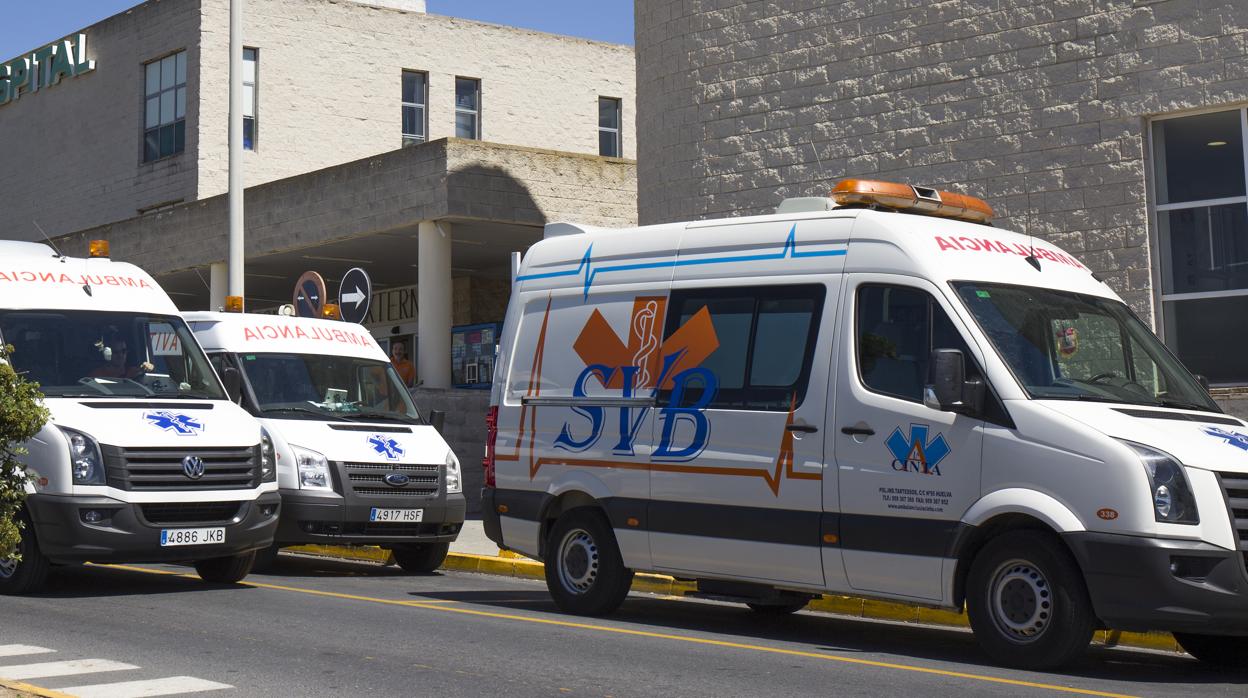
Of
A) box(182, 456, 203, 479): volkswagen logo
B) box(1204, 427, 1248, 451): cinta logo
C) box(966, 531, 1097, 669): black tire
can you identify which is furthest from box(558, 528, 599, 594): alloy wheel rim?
box(1204, 427, 1248, 451): cinta logo

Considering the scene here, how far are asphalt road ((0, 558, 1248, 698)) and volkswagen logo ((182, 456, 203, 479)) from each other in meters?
0.93

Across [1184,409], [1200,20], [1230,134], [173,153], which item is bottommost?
[1184,409]

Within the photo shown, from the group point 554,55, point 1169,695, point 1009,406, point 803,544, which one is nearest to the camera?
point 1169,695

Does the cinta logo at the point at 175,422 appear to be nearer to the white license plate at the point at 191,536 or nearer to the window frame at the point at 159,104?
the white license plate at the point at 191,536

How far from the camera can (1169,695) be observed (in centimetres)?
806

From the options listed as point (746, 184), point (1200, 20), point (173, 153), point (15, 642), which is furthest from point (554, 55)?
point (15, 642)

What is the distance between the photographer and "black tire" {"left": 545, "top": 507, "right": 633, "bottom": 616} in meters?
11.1

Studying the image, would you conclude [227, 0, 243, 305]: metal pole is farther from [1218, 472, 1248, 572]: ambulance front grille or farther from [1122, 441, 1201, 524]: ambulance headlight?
[1218, 472, 1248, 572]: ambulance front grille

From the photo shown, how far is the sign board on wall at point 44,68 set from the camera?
35250mm

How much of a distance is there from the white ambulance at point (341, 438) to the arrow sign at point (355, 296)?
1.74 m

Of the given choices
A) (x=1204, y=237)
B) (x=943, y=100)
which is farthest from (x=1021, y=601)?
(x=943, y=100)

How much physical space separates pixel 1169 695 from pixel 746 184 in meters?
11.1

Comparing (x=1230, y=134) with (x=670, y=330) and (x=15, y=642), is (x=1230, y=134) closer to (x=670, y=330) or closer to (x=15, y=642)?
(x=670, y=330)

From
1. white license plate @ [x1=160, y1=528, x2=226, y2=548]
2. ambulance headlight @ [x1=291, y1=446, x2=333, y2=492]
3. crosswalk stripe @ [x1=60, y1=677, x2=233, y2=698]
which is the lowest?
crosswalk stripe @ [x1=60, y1=677, x2=233, y2=698]
